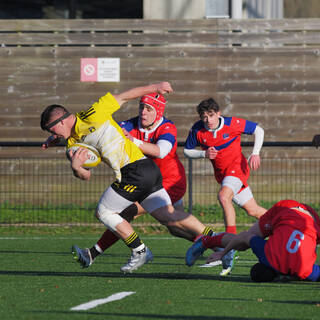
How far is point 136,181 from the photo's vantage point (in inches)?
333

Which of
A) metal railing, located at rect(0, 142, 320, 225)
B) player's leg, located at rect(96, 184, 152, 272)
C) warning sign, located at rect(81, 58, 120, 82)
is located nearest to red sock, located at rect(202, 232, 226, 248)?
player's leg, located at rect(96, 184, 152, 272)

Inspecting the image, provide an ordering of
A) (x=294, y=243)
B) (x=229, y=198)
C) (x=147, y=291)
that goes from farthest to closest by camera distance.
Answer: (x=229, y=198) < (x=147, y=291) < (x=294, y=243)

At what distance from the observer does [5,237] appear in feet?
42.6

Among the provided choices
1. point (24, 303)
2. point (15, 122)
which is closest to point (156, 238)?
point (15, 122)

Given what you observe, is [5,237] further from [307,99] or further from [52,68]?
[307,99]

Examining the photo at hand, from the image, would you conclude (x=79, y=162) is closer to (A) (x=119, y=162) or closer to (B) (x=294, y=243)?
(A) (x=119, y=162)

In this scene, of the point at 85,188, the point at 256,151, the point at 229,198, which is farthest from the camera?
the point at 85,188

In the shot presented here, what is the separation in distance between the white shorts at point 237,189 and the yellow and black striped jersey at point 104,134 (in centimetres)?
213

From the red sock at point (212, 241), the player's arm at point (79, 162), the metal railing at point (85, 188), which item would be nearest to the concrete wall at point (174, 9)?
the metal railing at point (85, 188)

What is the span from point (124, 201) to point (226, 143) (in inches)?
95.0

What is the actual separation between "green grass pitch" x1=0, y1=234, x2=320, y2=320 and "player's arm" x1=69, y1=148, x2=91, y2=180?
0.95m

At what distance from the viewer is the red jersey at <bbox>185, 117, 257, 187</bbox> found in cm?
1044

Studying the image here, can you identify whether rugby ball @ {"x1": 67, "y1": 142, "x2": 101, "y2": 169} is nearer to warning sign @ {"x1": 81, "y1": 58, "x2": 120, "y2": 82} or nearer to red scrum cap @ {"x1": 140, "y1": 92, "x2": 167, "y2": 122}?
red scrum cap @ {"x1": 140, "y1": 92, "x2": 167, "y2": 122}

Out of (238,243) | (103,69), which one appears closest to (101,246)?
(238,243)
